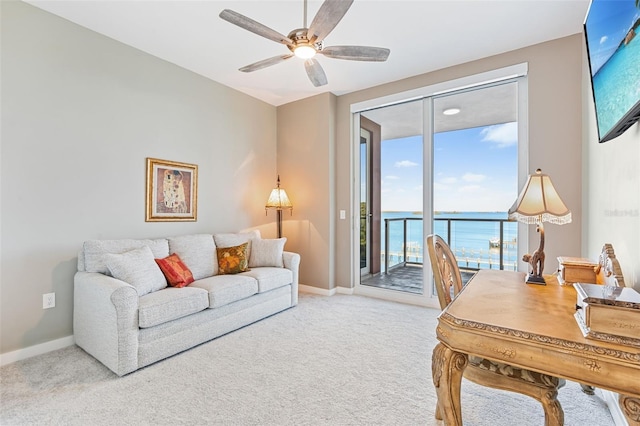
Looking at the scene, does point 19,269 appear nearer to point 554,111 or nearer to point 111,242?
point 111,242

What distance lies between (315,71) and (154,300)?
85.4 inches

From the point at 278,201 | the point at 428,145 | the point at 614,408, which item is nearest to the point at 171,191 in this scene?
the point at 278,201

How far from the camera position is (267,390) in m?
1.91

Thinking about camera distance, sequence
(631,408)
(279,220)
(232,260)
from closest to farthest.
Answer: (631,408) < (232,260) < (279,220)

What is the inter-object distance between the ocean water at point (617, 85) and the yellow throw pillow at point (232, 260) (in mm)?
3059

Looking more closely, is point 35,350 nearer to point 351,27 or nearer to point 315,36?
point 315,36

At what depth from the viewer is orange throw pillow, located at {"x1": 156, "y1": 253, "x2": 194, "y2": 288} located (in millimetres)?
2695

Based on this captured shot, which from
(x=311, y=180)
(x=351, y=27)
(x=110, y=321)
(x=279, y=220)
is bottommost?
(x=110, y=321)

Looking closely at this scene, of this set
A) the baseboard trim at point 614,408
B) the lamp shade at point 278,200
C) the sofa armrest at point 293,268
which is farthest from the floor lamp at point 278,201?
the baseboard trim at point 614,408

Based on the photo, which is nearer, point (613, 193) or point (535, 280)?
point (535, 280)

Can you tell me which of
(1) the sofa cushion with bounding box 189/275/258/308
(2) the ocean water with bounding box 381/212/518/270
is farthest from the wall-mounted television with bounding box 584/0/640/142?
(1) the sofa cushion with bounding box 189/275/258/308

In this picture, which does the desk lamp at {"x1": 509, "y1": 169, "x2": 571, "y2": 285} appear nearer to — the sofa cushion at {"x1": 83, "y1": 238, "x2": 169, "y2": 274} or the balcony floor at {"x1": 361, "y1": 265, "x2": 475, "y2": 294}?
the balcony floor at {"x1": 361, "y1": 265, "x2": 475, "y2": 294}

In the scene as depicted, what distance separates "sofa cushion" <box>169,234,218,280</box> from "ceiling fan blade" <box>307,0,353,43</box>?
2.27 m

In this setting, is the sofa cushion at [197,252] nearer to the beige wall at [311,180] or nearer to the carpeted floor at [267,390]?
the carpeted floor at [267,390]
